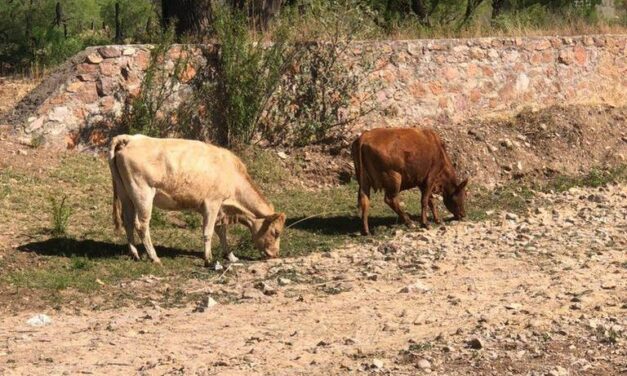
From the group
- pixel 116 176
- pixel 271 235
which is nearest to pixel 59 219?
pixel 116 176

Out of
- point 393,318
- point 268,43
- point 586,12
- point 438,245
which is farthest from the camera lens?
point 586,12

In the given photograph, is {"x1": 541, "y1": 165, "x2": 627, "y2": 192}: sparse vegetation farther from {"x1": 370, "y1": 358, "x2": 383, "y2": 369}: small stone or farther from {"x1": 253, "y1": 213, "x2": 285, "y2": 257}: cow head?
{"x1": 370, "y1": 358, "x2": 383, "y2": 369}: small stone

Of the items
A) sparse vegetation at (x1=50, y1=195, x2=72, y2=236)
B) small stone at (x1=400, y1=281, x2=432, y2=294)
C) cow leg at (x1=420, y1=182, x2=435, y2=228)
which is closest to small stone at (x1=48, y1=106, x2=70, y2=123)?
sparse vegetation at (x1=50, y1=195, x2=72, y2=236)

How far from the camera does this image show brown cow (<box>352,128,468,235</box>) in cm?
1334

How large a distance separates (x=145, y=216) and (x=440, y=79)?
23.0 ft

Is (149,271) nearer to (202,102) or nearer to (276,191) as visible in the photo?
(276,191)

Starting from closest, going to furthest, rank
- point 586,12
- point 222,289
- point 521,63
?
1. point 222,289
2. point 521,63
3. point 586,12

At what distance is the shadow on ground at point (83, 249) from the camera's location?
11820 millimetres

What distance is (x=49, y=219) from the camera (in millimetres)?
12820

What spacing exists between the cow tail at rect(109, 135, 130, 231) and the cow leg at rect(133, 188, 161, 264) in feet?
1.04

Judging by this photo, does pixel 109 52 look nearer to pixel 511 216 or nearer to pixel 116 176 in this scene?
pixel 116 176

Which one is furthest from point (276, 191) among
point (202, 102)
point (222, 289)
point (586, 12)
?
point (586, 12)

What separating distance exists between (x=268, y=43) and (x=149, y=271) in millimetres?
5837

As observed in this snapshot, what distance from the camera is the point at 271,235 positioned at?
1214 cm
